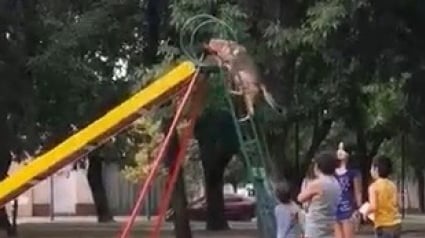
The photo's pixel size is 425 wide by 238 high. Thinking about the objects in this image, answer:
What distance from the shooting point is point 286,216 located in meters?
12.6

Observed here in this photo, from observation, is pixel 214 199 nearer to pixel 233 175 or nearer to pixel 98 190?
pixel 98 190

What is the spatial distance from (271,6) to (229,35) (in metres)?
5.44

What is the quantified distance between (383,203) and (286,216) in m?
2.09

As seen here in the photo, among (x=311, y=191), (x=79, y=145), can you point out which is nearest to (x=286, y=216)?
(x=311, y=191)

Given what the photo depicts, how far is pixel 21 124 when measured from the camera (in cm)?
2872

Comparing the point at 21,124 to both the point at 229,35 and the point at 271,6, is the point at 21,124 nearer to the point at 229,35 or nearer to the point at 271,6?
the point at 271,6

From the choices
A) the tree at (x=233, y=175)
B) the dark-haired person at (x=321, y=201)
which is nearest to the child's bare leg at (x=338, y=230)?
the dark-haired person at (x=321, y=201)

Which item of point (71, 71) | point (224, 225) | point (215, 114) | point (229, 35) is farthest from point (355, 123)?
point (229, 35)

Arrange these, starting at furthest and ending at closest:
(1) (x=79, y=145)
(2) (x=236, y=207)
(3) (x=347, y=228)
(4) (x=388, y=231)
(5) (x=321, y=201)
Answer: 1. (2) (x=236, y=207)
2. (3) (x=347, y=228)
3. (4) (x=388, y=231)
4. (5) (x=321, y=201)
5. (1) (x=79, y=145)

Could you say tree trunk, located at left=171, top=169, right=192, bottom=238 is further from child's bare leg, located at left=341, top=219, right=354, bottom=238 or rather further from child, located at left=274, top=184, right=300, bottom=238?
child, located at left=274, top=184, right=300, bottom=238

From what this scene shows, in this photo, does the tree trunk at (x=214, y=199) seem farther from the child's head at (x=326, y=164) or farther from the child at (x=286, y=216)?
the child's head at (x=326, y=164)

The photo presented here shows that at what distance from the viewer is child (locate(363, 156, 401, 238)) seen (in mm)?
14195

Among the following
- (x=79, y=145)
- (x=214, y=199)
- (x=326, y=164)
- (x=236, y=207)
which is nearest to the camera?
(x=79, y=145)

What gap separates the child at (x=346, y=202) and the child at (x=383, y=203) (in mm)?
379
